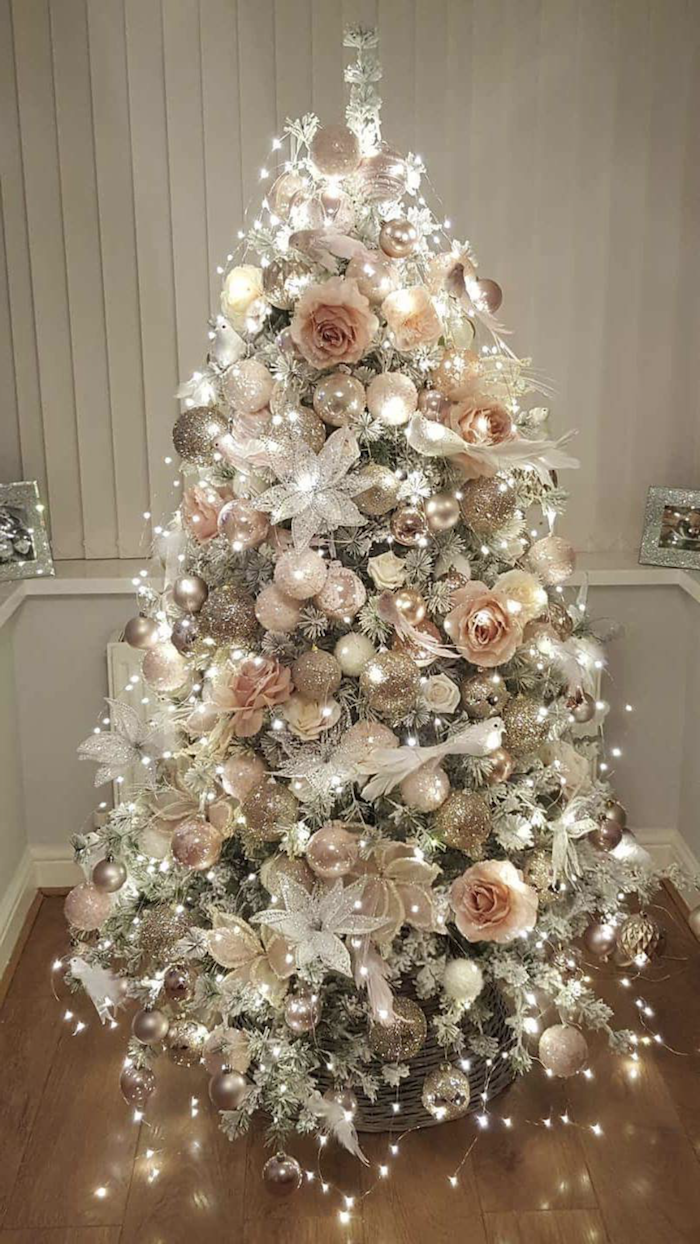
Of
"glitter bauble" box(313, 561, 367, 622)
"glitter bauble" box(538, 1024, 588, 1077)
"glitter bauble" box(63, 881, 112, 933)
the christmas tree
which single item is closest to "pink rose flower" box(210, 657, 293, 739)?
the christmas tree

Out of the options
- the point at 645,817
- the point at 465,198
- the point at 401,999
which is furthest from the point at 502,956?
the point at 465,198

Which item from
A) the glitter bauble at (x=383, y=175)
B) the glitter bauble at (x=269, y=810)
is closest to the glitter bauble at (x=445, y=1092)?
the glitter bauble at (x=269, y=810)

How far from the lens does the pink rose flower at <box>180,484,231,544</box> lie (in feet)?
6.56

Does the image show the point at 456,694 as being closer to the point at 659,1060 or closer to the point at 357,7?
the point at 659,1060

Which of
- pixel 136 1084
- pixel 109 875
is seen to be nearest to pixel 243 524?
pixel 109 875

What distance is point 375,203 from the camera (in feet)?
6.26

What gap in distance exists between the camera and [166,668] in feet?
6.81

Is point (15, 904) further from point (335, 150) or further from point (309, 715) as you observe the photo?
point (335, 150)

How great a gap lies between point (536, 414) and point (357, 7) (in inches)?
48.3

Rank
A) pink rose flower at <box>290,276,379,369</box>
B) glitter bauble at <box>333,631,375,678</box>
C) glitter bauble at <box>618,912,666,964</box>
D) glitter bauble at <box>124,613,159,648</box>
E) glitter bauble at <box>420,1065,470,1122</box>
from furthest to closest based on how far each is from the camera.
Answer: glitter bauble at <box>618,912,666,964</box> → glitter bauble at <box>124,613,159,648</box> → glitter bauble at <box>420,1065,470,1122</box> → glitter bauble at <box>333,631,375,678</box> → pink rose flower at <box>290,276,379,369</box>

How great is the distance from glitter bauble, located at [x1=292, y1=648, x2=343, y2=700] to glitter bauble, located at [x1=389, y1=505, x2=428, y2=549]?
222mm

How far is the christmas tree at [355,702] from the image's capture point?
6.13 ft

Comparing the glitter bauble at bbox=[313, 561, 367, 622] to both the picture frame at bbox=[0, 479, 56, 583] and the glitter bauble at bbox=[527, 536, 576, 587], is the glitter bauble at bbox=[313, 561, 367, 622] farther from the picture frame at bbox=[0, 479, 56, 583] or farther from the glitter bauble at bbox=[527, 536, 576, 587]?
the picture frame at bbox=[0, 479, 56, 583]

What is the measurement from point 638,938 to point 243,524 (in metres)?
1.08
